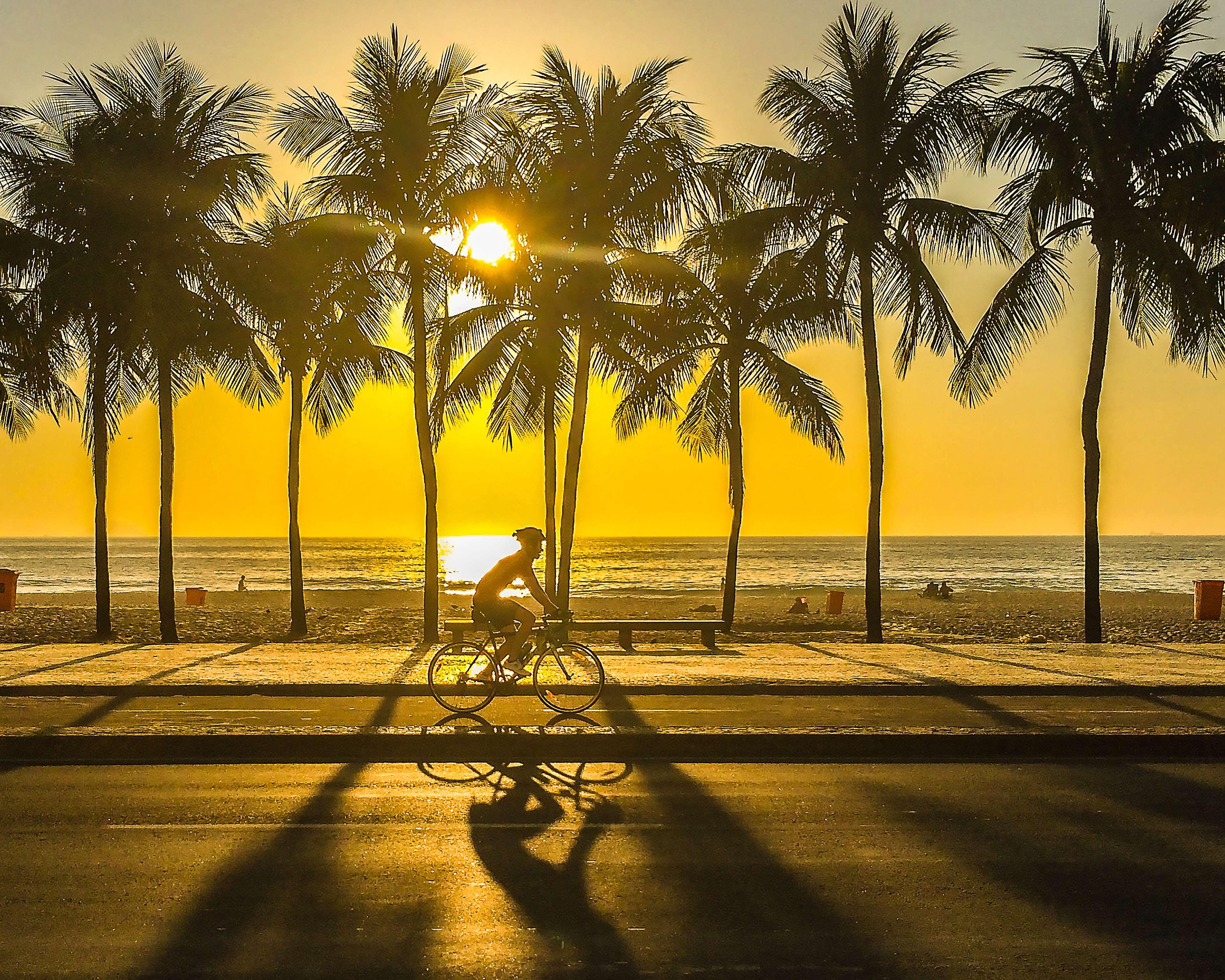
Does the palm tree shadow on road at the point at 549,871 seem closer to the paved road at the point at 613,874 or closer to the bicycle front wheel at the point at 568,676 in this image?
the paved road at the point at 613,874

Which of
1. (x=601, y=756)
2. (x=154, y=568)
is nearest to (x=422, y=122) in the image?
(x=601, y=756)

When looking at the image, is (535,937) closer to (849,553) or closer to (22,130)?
(22,130)

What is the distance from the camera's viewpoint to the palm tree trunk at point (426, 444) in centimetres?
2152

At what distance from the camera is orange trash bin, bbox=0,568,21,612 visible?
2955 centimetres

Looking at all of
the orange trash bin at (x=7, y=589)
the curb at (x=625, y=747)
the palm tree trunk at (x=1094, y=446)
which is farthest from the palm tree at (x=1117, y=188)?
the orange trash bin at (x=7, y=589)

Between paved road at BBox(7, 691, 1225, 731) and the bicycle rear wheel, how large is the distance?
0.21 m

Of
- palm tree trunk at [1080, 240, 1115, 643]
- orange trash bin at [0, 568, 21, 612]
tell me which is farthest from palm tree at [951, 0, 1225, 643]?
orange trash bin at [0, 568, 21, 612]

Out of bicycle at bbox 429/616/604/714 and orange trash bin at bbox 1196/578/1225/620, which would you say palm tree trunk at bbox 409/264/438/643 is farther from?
orange trash bin at bbox 1196/578/1225/620

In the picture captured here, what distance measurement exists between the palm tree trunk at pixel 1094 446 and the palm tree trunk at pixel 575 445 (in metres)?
10.2

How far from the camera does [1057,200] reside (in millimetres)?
21219

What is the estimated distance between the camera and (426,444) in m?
22.3

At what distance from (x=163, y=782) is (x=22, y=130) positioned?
59.8 feet

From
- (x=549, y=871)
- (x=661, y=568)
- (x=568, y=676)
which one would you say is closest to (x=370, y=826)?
(x=549, y=871)

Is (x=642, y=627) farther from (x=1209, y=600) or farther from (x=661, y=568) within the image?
(x=661, y=568)
